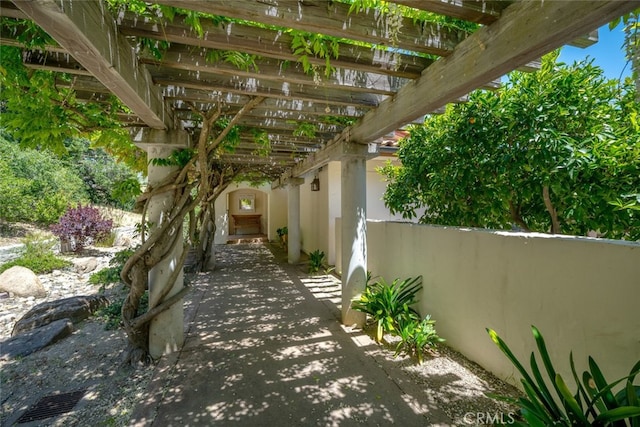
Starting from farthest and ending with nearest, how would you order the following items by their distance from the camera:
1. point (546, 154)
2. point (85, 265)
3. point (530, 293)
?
point (85, 265), point (546, 154), point (530, 293)

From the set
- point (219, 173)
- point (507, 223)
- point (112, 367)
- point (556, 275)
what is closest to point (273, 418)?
point (112, 367)

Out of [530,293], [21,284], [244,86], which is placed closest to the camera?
[530,293]

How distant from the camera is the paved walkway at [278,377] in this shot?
2.07m

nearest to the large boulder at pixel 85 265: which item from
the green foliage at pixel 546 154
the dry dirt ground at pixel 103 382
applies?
the dry dirt ground at pixel 103 382

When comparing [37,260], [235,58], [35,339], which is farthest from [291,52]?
[37,260]

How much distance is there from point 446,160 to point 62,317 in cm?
573

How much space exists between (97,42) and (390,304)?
3.55 meters

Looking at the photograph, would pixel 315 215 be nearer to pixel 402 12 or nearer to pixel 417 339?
pixel 417 339

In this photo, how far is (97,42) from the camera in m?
1.42

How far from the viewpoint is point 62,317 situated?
3785mm

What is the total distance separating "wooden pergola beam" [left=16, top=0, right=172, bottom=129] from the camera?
3.83 feet

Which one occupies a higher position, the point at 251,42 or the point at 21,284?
the point at 251,42

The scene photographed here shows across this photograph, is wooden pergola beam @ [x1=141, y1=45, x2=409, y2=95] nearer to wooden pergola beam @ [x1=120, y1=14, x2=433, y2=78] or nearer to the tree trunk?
wooden pergola beam @ [x1=120, y1=14, x2=433, y2=78]

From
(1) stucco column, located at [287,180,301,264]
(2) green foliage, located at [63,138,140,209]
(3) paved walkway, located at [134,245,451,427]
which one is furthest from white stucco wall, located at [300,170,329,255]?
(2) green foliage, located at [63,138,140,209]
